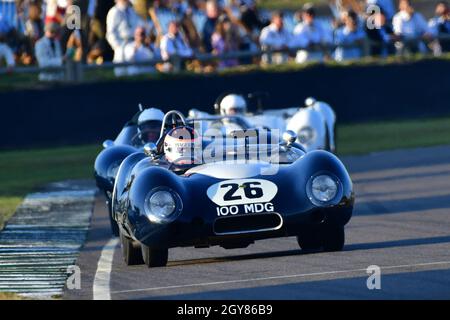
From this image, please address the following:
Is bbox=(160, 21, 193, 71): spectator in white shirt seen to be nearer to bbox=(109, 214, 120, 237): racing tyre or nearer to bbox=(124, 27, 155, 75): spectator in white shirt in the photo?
bbox=(124, 27, 155, 75): spectator in white shirt

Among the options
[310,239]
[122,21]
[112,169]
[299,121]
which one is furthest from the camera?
[122,21]

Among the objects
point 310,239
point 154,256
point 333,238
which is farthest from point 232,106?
point 154,256

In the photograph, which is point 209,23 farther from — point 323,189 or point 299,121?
point 323,189

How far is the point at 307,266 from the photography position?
9992 millimetres

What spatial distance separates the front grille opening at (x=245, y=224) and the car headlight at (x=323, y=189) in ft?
1.11

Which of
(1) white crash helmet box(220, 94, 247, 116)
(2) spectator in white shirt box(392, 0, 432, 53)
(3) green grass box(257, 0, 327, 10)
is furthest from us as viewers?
(3) green grass box(257, 0, 327, 10)

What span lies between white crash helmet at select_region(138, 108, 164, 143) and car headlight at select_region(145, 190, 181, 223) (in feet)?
16.4

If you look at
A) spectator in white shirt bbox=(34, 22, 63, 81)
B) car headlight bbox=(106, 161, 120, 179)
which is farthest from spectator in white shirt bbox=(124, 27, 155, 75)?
car headlight bbox=(106, 161, 120, 179)

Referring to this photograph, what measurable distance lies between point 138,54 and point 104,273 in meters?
14.2

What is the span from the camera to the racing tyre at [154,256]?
10.5 meters

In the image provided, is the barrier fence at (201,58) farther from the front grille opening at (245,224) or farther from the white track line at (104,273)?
the front grille opening at (245,224)

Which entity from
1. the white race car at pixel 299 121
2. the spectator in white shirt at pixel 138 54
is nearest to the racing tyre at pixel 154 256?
the white race car at pixel 299 121

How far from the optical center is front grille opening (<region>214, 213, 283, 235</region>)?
33.5ft

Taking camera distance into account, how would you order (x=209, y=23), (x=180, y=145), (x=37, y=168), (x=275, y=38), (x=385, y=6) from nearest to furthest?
1. (x=180, y=145)
2. (x=37, y=168)
3. (x=209, y=23)
4. (x=275, y=38)
5. (x=385, y=6)
